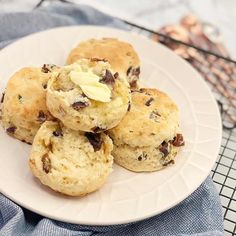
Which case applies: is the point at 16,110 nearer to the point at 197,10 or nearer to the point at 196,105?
the point at 196,105

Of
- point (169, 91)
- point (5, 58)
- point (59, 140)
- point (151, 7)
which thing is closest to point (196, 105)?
point (169, 91)

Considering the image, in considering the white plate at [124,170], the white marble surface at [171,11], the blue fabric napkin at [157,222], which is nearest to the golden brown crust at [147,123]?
the white plate at [124,170]

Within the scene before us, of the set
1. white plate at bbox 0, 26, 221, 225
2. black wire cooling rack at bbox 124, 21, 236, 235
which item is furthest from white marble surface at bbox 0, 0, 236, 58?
white plate at bbox 0, 26, 221, 225

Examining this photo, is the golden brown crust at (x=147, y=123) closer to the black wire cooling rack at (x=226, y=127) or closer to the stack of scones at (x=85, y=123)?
the stack of scones at (x=85, y=123)

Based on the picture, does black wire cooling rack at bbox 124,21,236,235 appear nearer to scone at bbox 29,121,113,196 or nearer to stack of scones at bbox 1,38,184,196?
stack of scones at bbox 1,38,184,196

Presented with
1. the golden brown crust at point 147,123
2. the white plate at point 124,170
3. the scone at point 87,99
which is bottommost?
the white plate at point 124,170

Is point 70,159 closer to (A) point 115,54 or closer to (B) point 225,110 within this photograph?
(A) point 115,54
